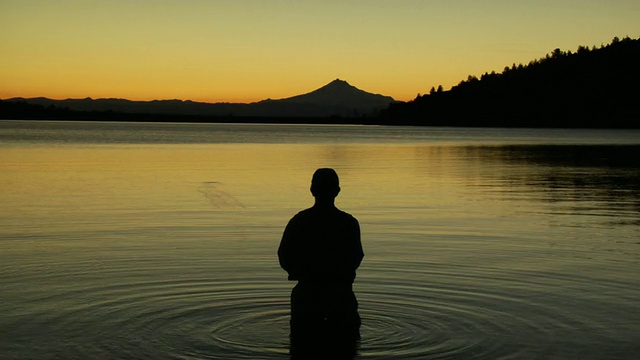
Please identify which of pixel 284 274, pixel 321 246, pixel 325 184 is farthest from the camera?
pixel 284 274

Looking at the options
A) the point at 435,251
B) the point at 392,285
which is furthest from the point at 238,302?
the point at 435,251

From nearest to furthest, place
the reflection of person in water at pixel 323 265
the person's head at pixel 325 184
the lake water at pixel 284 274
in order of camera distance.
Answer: the person's head at pixel 325 184 → the reflection of person in water at pixel 323 265 → the lake water at pixel 284 274

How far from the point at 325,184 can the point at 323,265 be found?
35.1 inches

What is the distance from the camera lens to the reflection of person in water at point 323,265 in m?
9.27

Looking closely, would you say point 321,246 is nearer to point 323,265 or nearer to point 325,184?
point 323,265

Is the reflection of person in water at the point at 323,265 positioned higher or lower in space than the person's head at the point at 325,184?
lower

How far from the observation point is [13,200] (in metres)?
28.6

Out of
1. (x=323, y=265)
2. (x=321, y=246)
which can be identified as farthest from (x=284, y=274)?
(x=321, y=246)

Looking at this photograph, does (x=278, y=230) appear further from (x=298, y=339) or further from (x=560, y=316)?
(x=298, y=339)

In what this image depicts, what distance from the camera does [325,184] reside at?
9.12 m

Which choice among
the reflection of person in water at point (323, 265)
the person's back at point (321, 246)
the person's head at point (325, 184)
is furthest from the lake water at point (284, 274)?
the person's head at point (325, 184)

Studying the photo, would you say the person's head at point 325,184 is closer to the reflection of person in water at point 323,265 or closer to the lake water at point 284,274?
the reflection of person in water at point 323,265

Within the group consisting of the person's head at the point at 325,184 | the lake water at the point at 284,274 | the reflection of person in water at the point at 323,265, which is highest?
the person's head at the point at 325,184

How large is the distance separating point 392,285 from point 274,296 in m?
2.06
